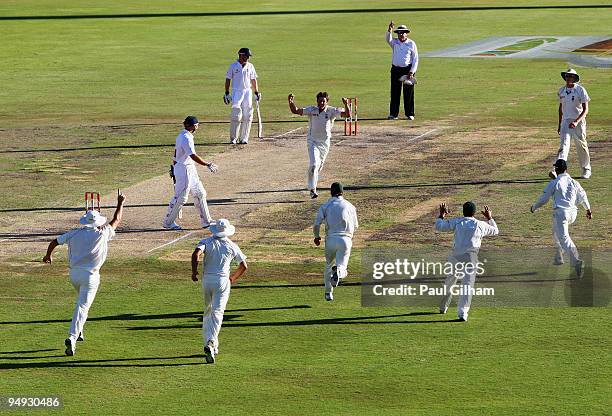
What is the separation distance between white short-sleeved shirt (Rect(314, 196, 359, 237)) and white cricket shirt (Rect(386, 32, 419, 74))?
16892 mm

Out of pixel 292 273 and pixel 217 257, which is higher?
pixel 217 257

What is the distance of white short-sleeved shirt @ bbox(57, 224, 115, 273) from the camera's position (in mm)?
17328

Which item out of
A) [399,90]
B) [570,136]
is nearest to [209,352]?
[570,136]

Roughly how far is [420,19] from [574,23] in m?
7.00

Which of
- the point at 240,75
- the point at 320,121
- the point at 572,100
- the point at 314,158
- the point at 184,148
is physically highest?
the point at 240,75

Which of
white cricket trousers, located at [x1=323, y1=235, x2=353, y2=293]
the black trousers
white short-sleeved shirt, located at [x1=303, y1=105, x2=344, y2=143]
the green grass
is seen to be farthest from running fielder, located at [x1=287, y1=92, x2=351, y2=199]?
the black trousers

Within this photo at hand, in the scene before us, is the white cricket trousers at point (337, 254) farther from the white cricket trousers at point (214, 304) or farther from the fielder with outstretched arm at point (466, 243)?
the white cricket trousers at point (214, 304)

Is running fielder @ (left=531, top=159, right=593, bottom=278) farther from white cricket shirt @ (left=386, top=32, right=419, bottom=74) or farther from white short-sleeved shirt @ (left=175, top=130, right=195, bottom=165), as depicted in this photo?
white cricket shirt @ (left=386, top=32, right=419, bottom=74)

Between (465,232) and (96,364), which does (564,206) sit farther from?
(96,364)

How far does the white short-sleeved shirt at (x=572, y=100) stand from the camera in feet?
90.4

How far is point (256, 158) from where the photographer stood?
104ft

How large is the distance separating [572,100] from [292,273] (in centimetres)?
886

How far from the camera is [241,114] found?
33.1 metres

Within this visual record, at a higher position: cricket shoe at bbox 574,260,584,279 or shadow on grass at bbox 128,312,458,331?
cricket shoe at bbox 574,260,584,279
